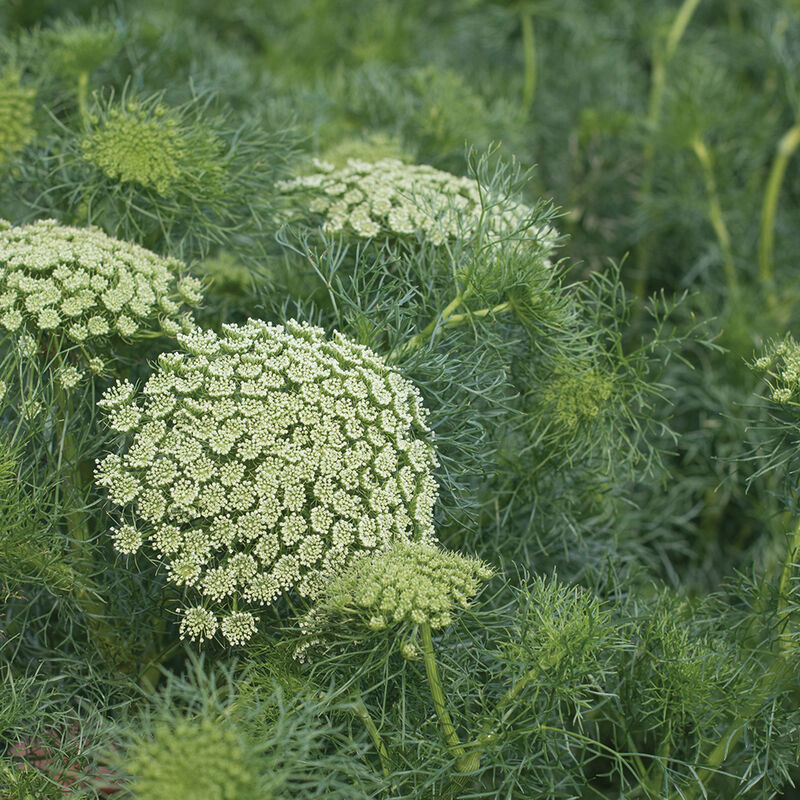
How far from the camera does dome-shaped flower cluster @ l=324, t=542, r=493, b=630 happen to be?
1.07m

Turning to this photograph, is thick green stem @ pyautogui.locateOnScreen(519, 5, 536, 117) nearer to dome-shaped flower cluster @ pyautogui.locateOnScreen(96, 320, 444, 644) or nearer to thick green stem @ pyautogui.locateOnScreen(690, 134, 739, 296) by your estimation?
thick green stem @ pyautogui.locateOnScreen(690, 134, 739, 296)

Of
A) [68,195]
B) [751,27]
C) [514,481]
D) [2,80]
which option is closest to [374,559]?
[514,481]

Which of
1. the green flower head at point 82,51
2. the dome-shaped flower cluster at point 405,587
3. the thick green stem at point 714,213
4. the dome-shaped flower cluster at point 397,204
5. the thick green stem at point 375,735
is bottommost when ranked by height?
the thick green stem at point 375,735

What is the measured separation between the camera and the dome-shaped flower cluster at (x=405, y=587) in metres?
1.07

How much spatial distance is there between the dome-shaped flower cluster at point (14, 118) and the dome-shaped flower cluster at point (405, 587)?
106cm

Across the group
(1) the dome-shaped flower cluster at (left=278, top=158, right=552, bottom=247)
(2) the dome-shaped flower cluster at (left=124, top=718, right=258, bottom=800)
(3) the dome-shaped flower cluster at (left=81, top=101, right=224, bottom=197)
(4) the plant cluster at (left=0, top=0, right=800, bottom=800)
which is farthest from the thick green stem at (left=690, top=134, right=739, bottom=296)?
(2) the dome-shaped flower cluster at (left=124, top=718, right=258, bottom=800)

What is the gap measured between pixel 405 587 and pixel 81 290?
620 millimetres

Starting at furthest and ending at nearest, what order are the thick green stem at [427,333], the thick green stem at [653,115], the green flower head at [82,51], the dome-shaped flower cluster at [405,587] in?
the thick green stem at [653,115] < the green flower head at [82,51] < the thick green stem at [427,333] < the dome-shaped flower cluster at [405,587]

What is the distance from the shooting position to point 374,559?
1.15 meters

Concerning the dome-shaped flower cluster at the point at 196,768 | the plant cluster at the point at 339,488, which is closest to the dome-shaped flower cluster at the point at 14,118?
the plant cluster at the point at 339,488

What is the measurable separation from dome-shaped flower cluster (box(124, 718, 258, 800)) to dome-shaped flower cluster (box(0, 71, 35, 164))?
→ 3.83 feet

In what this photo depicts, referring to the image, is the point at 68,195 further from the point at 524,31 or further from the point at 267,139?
the point at 524,31

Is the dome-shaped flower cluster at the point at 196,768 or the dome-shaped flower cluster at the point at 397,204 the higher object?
the dome-shaped flower cluster at the point at 397,204

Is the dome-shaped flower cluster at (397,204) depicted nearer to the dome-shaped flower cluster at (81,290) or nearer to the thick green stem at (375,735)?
the dome-shaped flower cluster at (81,290)
